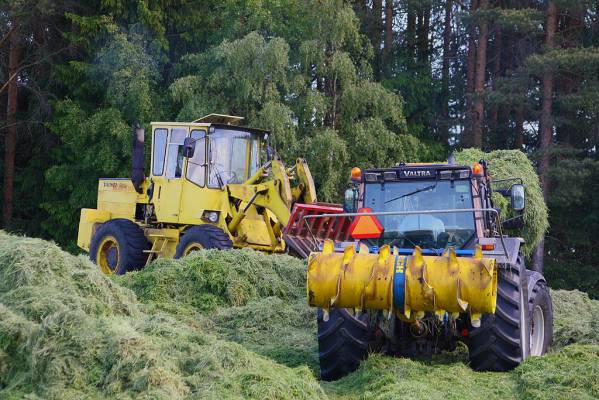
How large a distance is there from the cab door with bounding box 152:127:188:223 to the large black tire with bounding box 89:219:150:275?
0.57 meters

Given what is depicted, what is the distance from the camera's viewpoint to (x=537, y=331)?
10172 millimetres

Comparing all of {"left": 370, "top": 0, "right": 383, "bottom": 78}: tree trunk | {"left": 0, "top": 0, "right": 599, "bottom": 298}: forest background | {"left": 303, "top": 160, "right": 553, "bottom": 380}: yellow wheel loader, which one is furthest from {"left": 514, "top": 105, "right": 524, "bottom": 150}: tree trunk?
{"left": 303, "top": 160, "right": 553, "bottom": 380}: yellow wheel loader

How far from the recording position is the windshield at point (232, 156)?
16.4 meters

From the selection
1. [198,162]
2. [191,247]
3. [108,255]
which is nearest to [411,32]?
[198,162]

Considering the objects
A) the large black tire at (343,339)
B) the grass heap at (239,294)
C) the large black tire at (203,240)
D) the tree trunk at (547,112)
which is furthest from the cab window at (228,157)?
the tree trunk at (547,112)

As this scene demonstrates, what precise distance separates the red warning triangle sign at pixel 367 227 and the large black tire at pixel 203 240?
567cm

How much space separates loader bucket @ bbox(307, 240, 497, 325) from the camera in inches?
307

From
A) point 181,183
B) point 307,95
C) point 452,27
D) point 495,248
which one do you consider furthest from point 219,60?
point 495,248


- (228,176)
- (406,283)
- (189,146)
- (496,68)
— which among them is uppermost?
(496,68)

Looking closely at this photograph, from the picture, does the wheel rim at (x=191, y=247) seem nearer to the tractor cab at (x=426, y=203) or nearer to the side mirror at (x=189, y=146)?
the side mirror at (x=189, y=146)

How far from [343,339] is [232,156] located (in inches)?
323

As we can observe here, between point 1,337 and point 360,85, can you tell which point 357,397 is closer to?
point 1,337

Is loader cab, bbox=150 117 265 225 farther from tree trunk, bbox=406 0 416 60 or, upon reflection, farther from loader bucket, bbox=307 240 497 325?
tree trunk, bbox=406 0 416 60

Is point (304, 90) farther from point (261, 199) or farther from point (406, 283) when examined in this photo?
point (406, 283)
